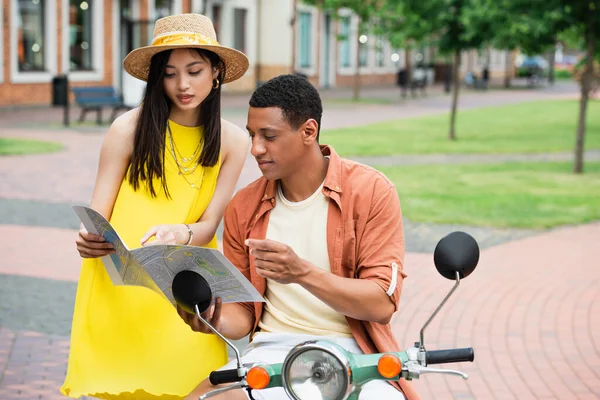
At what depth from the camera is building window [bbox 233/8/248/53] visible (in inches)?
1554

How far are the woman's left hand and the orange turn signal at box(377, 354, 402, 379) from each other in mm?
1077

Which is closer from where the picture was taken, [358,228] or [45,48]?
[358,228]

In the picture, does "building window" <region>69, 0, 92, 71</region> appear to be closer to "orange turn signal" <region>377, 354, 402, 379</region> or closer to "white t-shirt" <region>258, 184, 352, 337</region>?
"white t-shirt" <region>258, 184, 352, 337</region>

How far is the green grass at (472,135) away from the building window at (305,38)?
507 inches

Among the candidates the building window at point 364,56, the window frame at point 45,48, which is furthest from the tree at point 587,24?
the building window at point 364,56

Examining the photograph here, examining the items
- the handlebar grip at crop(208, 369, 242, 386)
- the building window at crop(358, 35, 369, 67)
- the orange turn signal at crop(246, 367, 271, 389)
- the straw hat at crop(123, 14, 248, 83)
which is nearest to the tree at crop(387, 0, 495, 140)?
the straw hat at crop(123, 14, 248, 83)

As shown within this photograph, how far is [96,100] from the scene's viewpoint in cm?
2378

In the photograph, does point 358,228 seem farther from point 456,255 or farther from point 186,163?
point 186,163

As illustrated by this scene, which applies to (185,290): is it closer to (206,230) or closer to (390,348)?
(390,348)

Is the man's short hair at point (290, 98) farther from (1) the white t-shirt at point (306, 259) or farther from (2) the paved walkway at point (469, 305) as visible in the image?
(2) the paved walkway at point (469, 305)

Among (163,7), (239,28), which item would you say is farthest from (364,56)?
(163,7)

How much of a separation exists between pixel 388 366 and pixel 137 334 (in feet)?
4.14

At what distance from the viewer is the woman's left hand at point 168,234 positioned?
3.23 metres

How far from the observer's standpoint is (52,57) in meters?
29.9
